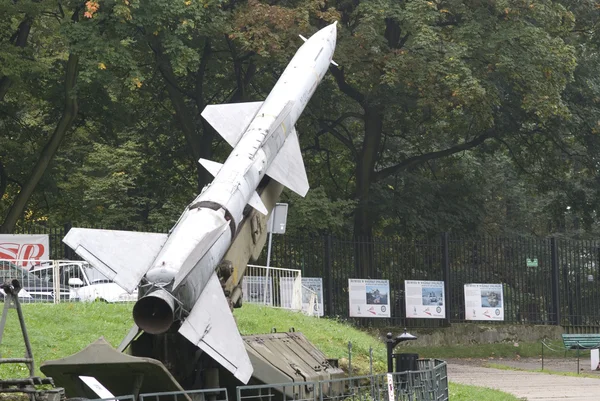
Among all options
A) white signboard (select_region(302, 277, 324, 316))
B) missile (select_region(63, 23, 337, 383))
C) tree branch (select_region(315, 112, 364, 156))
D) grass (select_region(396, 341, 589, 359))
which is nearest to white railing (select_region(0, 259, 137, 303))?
white signboard (select_region(302, 277, 324, 316))

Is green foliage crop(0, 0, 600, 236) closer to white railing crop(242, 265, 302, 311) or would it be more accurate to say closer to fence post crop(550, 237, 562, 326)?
fence post crop(550, 237, 562, 326)

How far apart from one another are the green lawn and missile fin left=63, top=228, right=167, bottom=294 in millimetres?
3051

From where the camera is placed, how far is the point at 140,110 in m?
35.3

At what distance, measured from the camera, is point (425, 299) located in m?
28.0

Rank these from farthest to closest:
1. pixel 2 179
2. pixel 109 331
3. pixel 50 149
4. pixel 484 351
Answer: pixel 2 179 → pixel 50 149 → pixel 484 351 → pixel 109 331

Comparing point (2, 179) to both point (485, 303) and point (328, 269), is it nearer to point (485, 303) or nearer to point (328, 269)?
point (328, 269)

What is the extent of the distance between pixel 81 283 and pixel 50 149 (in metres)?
9.35

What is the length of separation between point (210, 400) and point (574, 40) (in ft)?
76.9

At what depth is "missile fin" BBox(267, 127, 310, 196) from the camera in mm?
15305

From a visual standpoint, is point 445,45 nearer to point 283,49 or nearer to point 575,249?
point 283,49

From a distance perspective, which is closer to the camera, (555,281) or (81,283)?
(81,283)

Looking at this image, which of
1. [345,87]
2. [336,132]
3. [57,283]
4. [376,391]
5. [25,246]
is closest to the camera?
[376,391]

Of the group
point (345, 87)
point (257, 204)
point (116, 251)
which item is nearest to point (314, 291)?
point (345, 87)

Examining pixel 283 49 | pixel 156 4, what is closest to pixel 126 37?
pixel 156 4
